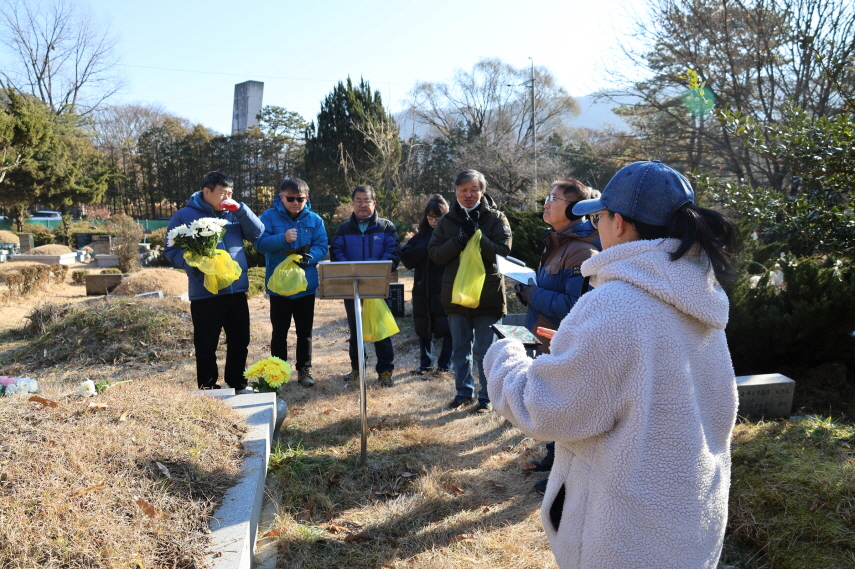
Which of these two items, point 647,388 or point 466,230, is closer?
point 647,388

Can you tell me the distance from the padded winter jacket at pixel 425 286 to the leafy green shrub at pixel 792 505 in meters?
3.05

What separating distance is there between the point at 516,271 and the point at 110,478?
7.65ft

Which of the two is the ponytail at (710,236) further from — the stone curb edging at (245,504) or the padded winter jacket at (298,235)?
the padded winter jacket at (298,235)

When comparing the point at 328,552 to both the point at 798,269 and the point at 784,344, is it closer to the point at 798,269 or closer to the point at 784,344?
the point at 784,344

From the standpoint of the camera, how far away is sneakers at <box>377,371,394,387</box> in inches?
244

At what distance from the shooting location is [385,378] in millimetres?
6246

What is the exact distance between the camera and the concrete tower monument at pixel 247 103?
126 ft

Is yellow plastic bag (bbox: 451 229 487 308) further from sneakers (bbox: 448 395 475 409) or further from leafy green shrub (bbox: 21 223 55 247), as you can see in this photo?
leafy green shrub (bbox: 21 223 55 247)

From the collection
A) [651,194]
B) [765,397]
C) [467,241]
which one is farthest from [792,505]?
[467,241]

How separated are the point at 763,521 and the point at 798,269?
10.7ft

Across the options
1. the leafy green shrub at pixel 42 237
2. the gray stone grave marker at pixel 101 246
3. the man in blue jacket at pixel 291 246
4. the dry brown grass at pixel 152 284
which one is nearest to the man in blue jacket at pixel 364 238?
the man in blue jacket at pixel 291 246

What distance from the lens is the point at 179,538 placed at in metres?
2.29

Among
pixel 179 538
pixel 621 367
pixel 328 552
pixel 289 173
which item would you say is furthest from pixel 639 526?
pixel 289 173

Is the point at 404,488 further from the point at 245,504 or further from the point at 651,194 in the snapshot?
the point at 651,194
